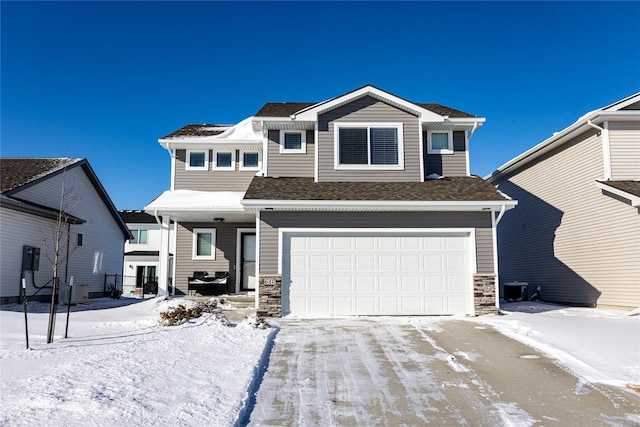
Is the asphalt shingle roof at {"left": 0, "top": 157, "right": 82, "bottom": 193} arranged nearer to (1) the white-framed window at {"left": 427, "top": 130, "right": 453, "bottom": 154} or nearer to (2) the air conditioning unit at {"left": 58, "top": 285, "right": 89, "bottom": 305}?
(2) the air conditioning unit at {"left": 58, "top": 285, "right": 89, "bottom": 305}

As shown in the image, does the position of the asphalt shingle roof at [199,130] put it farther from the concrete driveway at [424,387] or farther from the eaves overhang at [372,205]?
the concrete driveway at [424,387]

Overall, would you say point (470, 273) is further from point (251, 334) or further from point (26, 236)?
point (26, 236)

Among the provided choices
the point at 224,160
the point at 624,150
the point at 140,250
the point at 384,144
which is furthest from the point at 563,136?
the point at 140,250

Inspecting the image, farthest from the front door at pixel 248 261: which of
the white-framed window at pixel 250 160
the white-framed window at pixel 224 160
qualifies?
the white-framed window at pixel 224 160

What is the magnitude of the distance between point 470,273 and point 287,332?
498 centimetres

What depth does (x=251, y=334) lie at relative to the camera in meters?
8.66

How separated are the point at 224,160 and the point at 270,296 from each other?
21.1 feet

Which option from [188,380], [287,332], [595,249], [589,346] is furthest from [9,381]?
[595,249]

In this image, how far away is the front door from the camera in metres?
15.9

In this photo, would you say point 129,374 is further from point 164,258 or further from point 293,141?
point 293,141

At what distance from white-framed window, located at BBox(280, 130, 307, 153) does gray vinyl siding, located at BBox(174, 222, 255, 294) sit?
11.1ft

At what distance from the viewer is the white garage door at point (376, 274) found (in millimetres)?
11586

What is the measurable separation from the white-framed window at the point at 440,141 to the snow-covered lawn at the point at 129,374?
307 inches

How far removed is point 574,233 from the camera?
1484cm
